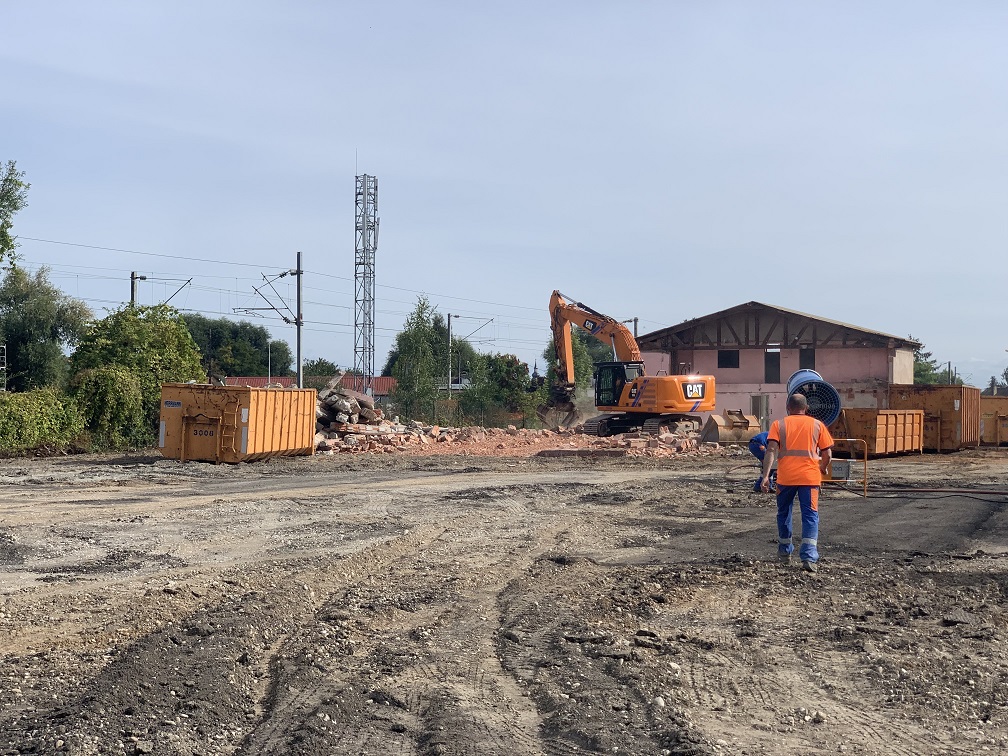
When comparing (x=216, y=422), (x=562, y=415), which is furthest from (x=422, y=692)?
(x=562, y=415)

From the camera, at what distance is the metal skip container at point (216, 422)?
24.6 m

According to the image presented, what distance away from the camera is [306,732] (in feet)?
17.2

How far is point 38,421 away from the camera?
91.4 ft

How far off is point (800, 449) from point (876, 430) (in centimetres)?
1868

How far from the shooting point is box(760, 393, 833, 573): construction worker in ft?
35.1

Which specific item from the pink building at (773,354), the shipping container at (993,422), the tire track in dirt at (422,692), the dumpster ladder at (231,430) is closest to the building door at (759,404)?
the pink building at (773,354)

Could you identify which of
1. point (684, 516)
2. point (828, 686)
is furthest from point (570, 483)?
point (828, 686)

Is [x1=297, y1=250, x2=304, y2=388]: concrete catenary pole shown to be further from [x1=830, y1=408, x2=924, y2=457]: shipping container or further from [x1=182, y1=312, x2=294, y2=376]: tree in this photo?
[x1=182, y1=312, x2=294, y2=376]: tree

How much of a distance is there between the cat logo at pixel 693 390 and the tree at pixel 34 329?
37.9m

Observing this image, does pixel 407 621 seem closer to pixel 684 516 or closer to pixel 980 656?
pixel 980 656

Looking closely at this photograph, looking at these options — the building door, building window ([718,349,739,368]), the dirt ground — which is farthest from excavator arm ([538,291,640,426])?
the dirt ground

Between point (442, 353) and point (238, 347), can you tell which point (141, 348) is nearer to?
point (442, 353)

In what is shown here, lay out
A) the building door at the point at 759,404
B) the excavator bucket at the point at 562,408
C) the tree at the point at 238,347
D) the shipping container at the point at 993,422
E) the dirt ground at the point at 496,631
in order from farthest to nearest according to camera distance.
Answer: the tree at the point at 238,347 → the building door at the point at 759,404 → the excavator bucket at the point at 562,408 → the shipping container at the point at 993,422 → the dirt ground at the point at 496,631

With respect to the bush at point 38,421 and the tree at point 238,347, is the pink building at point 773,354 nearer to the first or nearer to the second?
the bush at point 38,421
